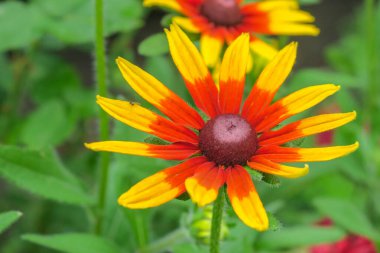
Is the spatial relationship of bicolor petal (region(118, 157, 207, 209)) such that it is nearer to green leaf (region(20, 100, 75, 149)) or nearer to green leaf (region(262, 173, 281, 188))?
green leaf (region(262, 173, 281, 188))

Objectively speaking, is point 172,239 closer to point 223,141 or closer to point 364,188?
point 223,141

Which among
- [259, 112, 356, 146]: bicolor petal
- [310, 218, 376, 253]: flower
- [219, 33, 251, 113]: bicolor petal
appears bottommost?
[310, 218, 376, 253]: flower

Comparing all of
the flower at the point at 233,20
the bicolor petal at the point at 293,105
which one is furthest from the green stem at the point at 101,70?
the bicolor petal at the point at 293,105

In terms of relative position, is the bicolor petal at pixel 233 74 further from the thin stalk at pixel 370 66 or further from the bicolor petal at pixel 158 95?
the thin stalk at pixel 370 66

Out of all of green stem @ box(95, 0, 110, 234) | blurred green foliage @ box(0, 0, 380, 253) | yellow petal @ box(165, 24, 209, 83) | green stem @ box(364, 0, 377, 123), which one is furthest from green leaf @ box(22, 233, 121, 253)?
green stem @ box(364, 0, 377, 123)

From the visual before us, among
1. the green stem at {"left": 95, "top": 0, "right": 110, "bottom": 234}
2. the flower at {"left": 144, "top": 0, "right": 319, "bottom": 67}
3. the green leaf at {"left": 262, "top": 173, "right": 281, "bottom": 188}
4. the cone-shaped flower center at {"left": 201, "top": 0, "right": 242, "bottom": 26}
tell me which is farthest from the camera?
the cone-shaped flower center at {"left": 201, "top": 0, "right": 242, "bottom": 26}

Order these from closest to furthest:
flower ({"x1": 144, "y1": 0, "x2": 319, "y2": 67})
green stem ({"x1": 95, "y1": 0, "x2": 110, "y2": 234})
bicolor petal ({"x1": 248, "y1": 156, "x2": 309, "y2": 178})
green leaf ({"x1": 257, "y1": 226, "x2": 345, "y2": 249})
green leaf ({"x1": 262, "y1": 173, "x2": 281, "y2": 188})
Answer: bicolor petal ({"x1": 248, "y1": 156, "x2": 309, "y2": 178}), green leaf ({"x1": 262, "y1": 173, "x2": 281, "y2": 188}), green stem ({"x1": 95, "y1": 0, "x2": 110, "y2": 234}), flower ({"x1": 144, "y1": 0, "x2": 319, "y2": 67}), green leaf ({"x1": 257, "y1": 226, "x2": 345, "y2": 249})

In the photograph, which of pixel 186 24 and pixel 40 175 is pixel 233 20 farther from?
pixel 40 175

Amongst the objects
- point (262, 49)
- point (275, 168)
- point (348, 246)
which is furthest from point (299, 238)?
point (275, 168)
